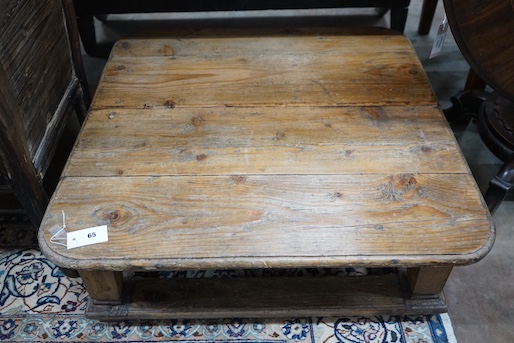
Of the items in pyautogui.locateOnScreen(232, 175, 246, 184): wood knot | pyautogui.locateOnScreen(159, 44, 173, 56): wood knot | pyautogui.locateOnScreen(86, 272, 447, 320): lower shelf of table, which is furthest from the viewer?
pyautogui.locateOnScreen(159, 44, 173, 56): wood knot

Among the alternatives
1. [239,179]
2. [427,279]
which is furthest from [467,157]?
[239,179]

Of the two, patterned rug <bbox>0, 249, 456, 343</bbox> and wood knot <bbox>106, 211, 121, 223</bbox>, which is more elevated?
wood knot <bbox>106, 211, 121, 223</bbox>

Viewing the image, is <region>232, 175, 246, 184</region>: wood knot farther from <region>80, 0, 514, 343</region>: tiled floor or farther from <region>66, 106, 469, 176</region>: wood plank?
<region>80, 0, 514, 343</region>: tiled floor

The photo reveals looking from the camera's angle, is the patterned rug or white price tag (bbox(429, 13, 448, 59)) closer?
the patterned rug

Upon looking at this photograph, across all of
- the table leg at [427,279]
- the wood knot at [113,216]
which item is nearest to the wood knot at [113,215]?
the wood knot at [113,216]

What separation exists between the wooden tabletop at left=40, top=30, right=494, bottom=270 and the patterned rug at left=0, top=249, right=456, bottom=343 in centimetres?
32

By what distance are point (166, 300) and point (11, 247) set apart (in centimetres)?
50

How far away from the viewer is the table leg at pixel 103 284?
1.00 meters

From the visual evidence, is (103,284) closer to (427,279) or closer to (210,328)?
(210,328)

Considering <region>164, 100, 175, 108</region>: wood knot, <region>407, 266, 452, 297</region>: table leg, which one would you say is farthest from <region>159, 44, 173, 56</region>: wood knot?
<region>407, 266, 452, 297</region>: table leg

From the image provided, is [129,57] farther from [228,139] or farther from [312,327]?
[312,327]

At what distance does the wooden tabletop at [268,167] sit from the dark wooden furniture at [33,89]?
4.4 inches

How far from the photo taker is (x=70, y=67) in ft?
4.33

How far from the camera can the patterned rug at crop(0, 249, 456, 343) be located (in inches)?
43.6
